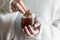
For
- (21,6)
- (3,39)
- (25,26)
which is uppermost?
(21,6)

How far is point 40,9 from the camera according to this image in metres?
1.13

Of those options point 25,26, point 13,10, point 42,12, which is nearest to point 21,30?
point 25,26

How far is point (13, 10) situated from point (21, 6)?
0.21ft

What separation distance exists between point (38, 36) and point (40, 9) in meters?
0.27

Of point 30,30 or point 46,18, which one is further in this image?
point 46,18

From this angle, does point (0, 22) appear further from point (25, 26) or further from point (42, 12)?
point (42, 12)

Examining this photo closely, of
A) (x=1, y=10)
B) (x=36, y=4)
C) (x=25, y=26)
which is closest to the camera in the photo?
(x=25, y=26)

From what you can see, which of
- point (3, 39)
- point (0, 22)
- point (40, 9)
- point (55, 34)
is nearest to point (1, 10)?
point (0, 22)

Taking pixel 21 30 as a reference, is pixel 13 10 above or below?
above

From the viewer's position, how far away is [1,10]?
3.32ft

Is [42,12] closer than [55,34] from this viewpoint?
No

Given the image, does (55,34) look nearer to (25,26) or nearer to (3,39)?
(25,26)

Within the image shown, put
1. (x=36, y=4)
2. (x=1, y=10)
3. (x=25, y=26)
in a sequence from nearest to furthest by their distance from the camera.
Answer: (x=25, y=26)
(x=1, y=10)
(x=36, y=4)

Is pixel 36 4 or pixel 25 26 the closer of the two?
pixel 25 26
